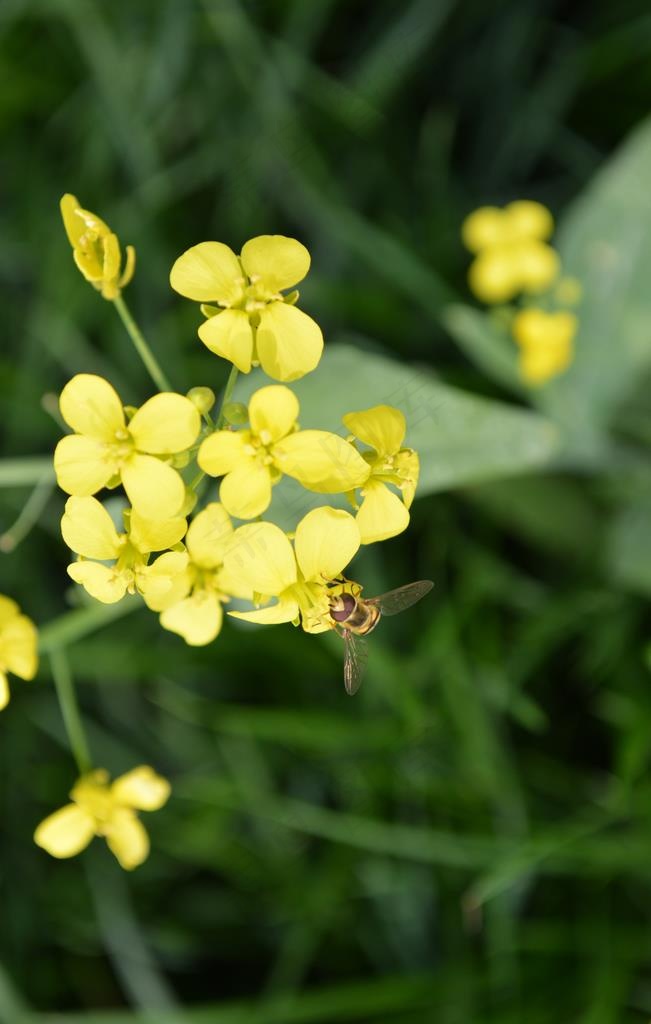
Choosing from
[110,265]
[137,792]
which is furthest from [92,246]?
[137,792]

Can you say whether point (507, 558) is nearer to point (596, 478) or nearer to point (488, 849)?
point (596, 478)

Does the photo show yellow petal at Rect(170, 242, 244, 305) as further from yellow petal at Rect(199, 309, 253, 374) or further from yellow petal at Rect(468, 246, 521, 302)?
yellow petal at Rect(468, 246, 521, 302)

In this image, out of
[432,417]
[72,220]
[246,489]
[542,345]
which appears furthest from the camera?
[542,345]

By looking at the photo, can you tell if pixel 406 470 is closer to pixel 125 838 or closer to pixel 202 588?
pixel 202 588

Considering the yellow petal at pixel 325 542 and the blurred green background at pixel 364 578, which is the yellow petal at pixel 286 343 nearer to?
the yellow petal at pixel 325 542

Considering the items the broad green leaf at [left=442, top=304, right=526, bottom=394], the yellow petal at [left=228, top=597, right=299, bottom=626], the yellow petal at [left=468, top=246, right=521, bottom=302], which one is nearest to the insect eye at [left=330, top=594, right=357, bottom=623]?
the yellow petal at [left=228, top=597, right=299, bottom=626]

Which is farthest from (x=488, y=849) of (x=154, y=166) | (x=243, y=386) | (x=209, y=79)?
(x=209, y=79)

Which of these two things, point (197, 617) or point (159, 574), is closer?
point (159, 574)

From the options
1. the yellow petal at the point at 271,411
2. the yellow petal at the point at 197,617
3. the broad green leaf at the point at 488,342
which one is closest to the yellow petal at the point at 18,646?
the yellow petal at the point at 197,617
